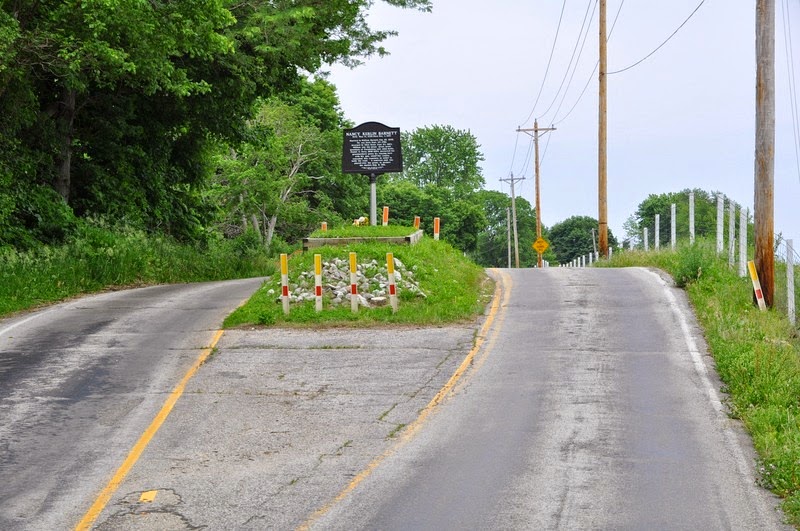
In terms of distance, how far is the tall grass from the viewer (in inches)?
853

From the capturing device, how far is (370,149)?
25.0 m

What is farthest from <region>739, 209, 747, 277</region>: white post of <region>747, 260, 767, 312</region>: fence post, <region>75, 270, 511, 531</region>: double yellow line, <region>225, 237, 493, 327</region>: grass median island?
<region>75, 270, 511, 531</region>: double yellow line

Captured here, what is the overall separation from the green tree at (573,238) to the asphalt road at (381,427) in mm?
127524

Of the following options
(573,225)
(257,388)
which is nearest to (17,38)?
(257,388)

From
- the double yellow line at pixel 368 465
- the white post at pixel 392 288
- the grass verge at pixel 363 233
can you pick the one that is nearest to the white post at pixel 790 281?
the double yellow line at pixel 368 465

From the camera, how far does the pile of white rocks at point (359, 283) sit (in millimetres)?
18672

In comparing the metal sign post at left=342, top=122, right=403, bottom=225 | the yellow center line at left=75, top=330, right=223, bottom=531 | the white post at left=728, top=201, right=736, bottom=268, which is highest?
the metal sign post at left=342, top=122, right=403, bottom=225

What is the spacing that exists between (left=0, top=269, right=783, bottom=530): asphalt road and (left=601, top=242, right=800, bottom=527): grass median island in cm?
23

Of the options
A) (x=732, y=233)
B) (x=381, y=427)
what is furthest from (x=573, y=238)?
(x=381, y=427)

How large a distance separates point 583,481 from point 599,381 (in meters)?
4.22

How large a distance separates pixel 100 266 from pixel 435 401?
14.4 m

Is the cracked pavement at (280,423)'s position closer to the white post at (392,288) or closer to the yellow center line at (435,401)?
the yellow center line at (435,401)

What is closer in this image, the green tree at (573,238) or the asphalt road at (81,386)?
the asphalt road at (81,386)

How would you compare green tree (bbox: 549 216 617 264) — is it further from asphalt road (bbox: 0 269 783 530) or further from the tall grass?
asphalt road (bbox: 0 269 783 530)
